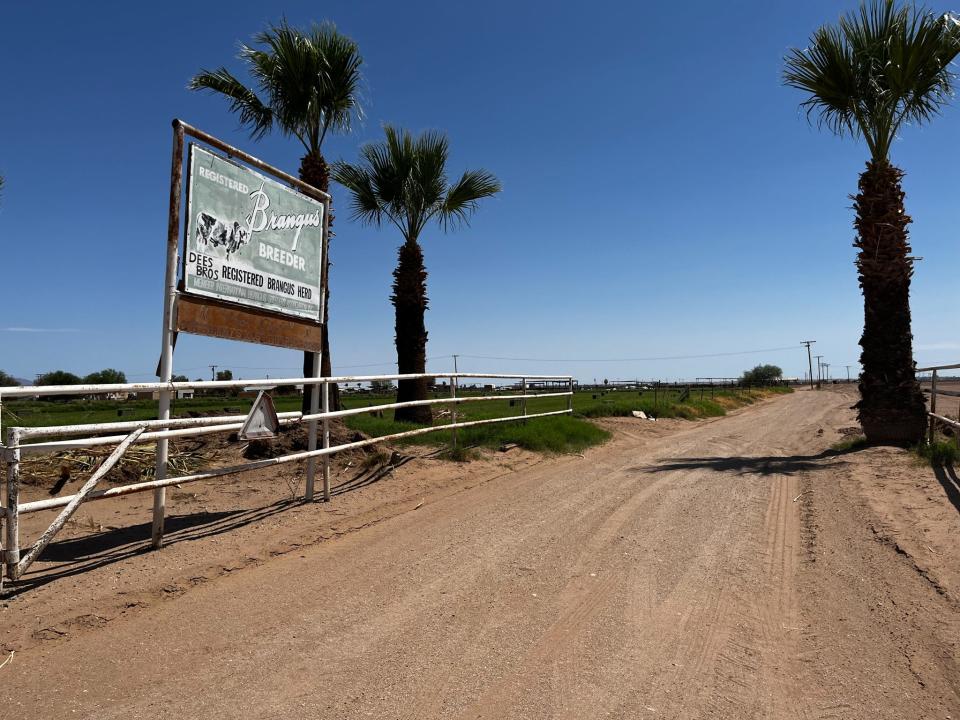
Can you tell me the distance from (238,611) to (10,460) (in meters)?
1.85

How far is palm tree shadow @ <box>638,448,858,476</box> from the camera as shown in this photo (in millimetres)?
10039

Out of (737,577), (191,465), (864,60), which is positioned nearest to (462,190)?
(864,60)

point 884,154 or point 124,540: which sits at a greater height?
point 884,154

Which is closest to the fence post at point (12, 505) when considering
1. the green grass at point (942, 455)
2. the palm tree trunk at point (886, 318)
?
the green grass at point (942, 455)

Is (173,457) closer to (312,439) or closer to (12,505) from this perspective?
(312,439)

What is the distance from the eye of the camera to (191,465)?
342 inches

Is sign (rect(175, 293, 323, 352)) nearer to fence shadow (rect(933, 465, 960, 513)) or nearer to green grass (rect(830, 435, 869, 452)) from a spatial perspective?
fence shadow (rect(933, 465, 960, 513))

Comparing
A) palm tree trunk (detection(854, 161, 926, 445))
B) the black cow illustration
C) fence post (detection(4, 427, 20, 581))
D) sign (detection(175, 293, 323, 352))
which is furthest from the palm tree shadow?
fence post (detection(4, 427, 20, 581))

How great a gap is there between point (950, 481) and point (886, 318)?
16.7ft

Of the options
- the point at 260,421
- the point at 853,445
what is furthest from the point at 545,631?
the point at 853,445

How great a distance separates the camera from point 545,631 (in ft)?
13.0

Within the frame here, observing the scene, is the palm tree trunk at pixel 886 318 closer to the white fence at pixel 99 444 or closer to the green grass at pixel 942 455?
the green grass at pixel 942 455

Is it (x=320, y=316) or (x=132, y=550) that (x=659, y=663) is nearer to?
(x=132, y=550)

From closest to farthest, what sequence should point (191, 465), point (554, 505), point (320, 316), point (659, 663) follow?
point (659, 663), point (554, 505), point (320, 316), point (191, 465)
